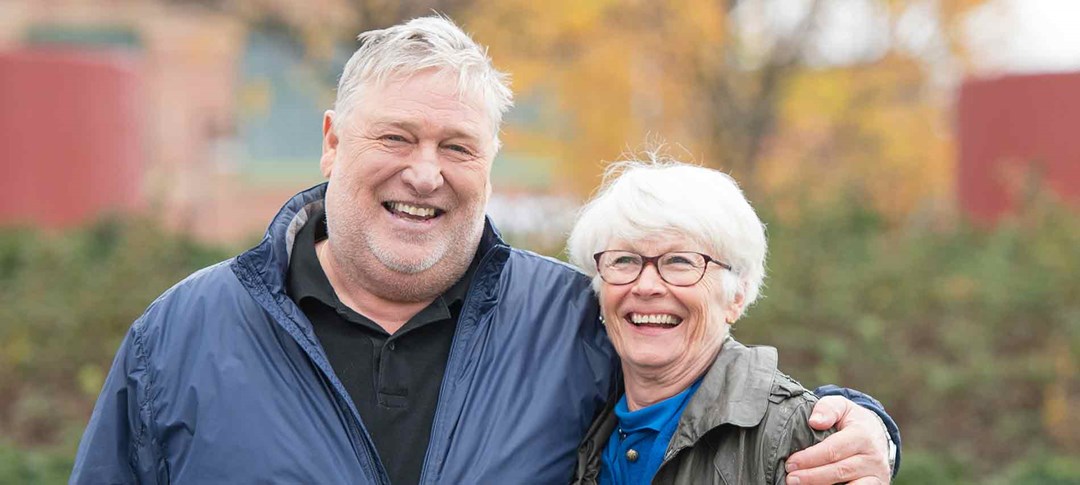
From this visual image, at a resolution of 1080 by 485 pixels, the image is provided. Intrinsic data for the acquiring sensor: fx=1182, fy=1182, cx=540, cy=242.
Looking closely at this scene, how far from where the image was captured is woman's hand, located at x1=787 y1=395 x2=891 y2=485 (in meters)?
2.75

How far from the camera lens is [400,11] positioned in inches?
432

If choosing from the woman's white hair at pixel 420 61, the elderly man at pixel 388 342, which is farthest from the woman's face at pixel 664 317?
the woman's white hair at pixel 420 61

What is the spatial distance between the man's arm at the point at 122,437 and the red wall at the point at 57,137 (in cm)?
934

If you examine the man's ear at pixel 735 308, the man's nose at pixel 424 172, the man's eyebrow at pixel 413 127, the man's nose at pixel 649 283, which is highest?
the man's eyebrow at pixel 413 127

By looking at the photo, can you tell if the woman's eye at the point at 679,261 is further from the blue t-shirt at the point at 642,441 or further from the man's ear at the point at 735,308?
the blue t-shirt at the point at 642,441

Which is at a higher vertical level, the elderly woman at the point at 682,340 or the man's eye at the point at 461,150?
the man's eye at the point at 461,150

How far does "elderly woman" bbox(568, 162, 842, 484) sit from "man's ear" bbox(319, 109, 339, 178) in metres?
0.76

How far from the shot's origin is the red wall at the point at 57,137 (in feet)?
39.8

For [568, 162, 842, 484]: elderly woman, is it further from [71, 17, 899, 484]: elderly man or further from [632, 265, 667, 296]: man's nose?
[71, 17, 899, 484]: elderly man

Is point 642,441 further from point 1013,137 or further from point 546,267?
point 1013,137

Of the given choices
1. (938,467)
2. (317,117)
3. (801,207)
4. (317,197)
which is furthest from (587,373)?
(317,117)

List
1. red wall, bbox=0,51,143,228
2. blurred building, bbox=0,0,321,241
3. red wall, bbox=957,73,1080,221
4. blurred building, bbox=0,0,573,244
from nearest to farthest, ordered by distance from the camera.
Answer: red wall, bbox=957,73,1080,221 < red wall, bbox=0,51,143,228 < blurred building, bbox=0,0,573,244 < blurred building, bbox=0,0,321,241

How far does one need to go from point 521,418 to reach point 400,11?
8464mm

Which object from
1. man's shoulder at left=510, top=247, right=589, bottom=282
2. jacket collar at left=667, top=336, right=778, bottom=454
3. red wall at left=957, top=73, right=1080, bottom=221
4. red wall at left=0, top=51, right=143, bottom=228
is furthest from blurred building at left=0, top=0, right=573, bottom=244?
jacket collar at left=667, top=336, right=778, bottom=454
